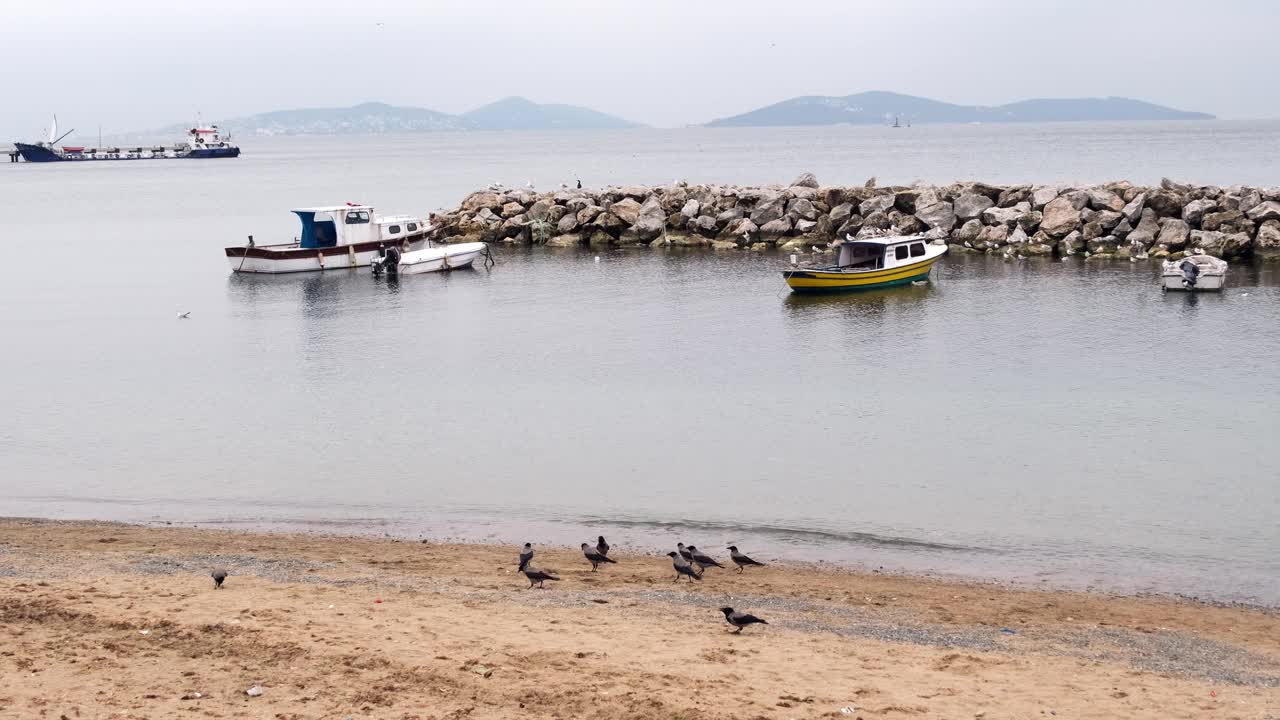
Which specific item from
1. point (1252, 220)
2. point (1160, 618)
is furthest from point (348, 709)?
point (1252, 220)

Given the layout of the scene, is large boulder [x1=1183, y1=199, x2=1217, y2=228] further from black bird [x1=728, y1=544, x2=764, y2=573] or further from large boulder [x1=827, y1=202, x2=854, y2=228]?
black bird [x1=728, y1=544, x2=764, y2=573]

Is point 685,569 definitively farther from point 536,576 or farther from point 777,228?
point 777,228

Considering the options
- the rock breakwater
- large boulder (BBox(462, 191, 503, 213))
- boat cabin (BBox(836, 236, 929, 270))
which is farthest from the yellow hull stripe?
large boulder (BBox(462, 191, 503, 213))

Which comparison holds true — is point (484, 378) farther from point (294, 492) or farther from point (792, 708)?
point (792, 708)

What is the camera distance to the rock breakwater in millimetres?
45906

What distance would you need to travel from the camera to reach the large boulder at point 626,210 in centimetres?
5553

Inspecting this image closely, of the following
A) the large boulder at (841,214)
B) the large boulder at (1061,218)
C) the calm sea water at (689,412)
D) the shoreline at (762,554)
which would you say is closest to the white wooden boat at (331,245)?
the calm sea water at (689,412)

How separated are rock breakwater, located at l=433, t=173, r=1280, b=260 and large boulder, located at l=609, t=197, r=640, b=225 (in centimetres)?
6

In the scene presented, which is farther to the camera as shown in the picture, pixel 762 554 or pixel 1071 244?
pixel 1071 244

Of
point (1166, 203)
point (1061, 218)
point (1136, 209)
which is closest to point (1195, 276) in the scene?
point (1136, 209)

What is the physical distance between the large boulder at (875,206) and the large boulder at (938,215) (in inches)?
48.3

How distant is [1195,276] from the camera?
37.9m

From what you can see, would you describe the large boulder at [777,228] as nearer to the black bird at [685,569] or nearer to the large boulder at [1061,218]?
the large boulder at [1061,218]

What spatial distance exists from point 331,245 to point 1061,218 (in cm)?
2934
